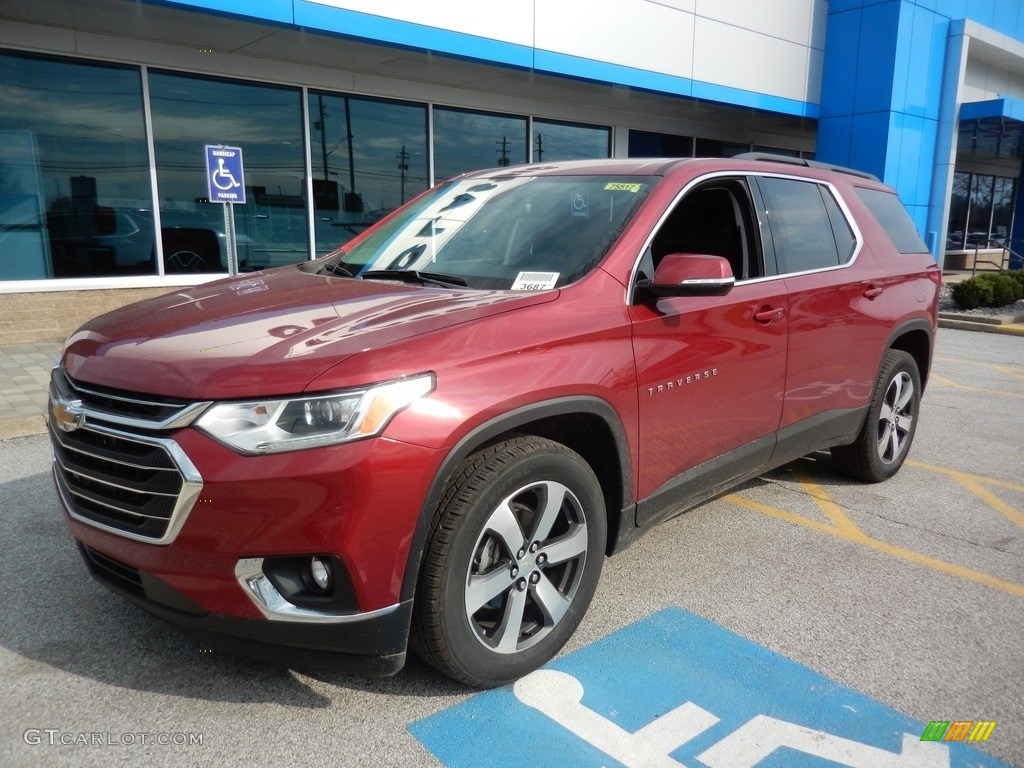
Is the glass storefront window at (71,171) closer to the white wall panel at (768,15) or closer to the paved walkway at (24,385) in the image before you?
the paved walkway at (24,385)

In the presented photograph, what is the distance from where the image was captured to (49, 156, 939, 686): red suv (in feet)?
7.16

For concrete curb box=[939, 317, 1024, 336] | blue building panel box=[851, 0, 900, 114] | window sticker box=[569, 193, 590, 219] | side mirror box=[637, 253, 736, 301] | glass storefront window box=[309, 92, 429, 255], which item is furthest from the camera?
blue building panel box=[851, 0, 900, 114]

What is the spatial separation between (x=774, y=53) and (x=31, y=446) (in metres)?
15.0

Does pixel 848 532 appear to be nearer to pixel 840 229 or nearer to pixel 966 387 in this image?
pixel 840 229

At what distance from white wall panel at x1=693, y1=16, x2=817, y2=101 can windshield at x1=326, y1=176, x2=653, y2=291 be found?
11767 millimetres

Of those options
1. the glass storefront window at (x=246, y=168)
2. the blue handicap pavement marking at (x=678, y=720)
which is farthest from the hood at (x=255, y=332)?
the glass storefront window at (x=246, y=168)

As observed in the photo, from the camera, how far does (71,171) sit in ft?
30.8

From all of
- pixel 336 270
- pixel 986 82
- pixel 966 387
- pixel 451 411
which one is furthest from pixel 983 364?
pixel 986 82

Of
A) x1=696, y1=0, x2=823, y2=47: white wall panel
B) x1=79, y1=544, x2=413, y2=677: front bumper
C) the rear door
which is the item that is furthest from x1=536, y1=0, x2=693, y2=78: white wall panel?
x1=79, y1=544, x2=413, y2=677: front bumper

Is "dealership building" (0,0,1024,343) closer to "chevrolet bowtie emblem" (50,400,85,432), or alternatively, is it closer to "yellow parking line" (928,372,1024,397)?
"chevrolet bowtie emblem" (50,400,85,432)

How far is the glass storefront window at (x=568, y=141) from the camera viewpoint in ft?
46.6

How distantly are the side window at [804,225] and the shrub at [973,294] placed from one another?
1152cm

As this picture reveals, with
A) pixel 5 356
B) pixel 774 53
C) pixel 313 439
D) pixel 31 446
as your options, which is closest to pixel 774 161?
pixel 313 439

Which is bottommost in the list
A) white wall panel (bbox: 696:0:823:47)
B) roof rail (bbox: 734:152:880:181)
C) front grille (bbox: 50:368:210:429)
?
front grille (bbox: 50:368:210:429)
